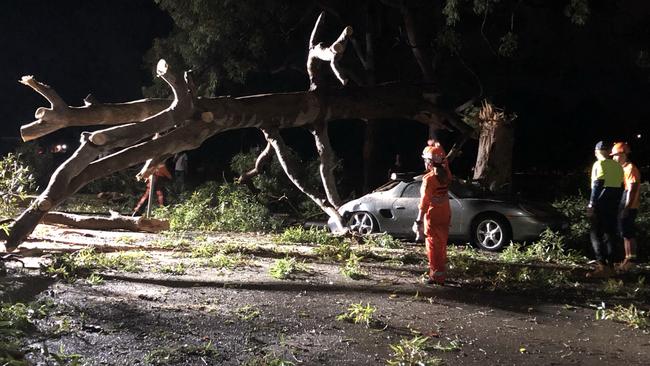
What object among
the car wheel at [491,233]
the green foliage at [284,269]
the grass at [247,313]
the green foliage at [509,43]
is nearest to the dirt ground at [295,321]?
the grass at [247,313]

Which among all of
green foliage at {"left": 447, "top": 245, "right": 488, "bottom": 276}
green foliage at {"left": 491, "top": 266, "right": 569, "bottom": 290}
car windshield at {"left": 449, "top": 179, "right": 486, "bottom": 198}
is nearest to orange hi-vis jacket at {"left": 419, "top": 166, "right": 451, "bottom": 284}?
green foliage at {"left": 491, "top": 266, "right": 569, "bottom": 290}

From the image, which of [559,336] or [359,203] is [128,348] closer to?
[559,336]

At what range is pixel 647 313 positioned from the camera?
5469 millimetres

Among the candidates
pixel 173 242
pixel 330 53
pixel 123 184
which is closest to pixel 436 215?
pixel 330 53

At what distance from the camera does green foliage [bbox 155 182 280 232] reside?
11773mm

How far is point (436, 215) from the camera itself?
660cm

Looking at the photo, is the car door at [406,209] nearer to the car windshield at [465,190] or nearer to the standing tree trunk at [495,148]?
the car windshield at [465,190]

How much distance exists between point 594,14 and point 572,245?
6197mm

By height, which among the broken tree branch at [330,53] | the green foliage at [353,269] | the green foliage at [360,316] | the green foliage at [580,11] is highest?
the green foliage at [580,11]

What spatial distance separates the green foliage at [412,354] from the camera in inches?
158

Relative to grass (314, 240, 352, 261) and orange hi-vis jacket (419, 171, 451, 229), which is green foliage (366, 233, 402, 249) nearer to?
grass (314, 240, 352, 261)

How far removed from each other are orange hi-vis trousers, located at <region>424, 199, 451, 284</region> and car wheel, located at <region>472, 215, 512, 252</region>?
3.48 metres

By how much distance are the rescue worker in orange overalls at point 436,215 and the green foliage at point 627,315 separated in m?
1.69

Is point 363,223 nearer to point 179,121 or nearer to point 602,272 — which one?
point 179,121
